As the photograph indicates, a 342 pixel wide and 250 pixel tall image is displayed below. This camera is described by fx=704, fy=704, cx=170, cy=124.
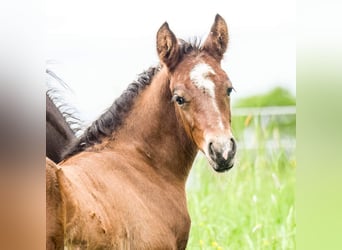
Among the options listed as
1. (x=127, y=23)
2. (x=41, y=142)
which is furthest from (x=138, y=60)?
(x=41, y=142)

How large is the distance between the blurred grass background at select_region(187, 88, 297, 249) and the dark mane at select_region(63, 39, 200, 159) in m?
0.32

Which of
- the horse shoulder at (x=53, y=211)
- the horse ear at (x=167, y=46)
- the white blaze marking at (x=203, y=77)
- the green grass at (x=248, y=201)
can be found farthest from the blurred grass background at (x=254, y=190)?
the horse shoulder at (x=53, y=211)

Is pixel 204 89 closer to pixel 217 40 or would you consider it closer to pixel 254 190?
pixel 217 40

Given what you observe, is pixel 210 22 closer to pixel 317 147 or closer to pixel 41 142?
pixel 317 147

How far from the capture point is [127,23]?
2520 mm

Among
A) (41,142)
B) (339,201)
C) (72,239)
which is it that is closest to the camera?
(339,201)

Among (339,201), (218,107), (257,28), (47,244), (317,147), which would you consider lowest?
(47,244)

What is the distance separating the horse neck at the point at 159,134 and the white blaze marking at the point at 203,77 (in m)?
0.12

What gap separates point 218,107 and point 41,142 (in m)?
0.76

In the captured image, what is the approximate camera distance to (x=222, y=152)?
2328mm

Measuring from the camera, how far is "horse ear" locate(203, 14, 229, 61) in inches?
94.2

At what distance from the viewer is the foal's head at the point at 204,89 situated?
91.8 inches

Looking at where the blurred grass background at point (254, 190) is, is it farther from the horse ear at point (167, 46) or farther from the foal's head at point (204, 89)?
the horse ear at point (167, 46)

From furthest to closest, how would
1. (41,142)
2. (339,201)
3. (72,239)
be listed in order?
(41,142), (72,239), (339,201)
